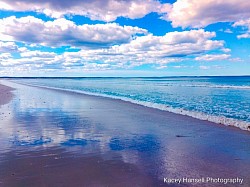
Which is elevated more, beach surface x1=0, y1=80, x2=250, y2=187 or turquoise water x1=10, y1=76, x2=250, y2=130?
turquoise water x1=10, y1=76, x2=250, y2=130

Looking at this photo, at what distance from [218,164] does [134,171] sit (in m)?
2.67

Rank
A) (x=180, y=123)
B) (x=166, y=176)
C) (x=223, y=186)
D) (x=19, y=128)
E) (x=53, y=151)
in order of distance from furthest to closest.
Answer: (x=180, y=123)
(x=19, y=128)
(x=53, y=151)
(x=166, y=176)
(x=223, y=186)

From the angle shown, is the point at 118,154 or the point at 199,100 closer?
the point at 118,154

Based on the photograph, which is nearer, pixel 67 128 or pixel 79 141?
pixel 79 141

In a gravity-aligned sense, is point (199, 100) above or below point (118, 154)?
above

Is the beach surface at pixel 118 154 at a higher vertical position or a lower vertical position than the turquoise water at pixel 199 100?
lower

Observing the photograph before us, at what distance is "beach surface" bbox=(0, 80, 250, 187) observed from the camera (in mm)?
6672

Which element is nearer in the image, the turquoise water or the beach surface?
the beach surface

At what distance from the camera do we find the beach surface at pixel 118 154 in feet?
21.9

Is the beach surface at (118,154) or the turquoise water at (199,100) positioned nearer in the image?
the beach surface at (118,154)

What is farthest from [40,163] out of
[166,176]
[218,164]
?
[218,164]

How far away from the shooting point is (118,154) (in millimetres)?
8664

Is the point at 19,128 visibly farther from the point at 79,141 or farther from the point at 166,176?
the point at 166,176

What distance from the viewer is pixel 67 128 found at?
13133mm
